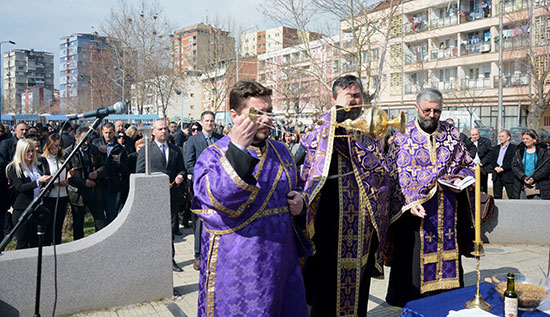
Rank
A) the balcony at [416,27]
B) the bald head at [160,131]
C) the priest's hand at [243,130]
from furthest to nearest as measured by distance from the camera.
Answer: the balcony at [416,27] < the bald head at [160,131] < the priest's hand at [243,130]

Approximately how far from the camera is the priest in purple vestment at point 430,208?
4.52 metres

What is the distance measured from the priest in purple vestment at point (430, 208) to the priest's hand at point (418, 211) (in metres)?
0.05

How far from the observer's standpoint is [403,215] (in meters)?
4.69

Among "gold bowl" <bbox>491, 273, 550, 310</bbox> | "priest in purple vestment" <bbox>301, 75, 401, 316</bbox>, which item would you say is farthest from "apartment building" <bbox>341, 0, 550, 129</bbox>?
"gold bowl" <bbox>491, 273, 550, 310</bbox>

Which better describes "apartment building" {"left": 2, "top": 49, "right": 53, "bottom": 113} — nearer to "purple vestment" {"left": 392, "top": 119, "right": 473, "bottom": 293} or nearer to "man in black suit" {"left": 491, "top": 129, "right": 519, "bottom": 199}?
"man in black suit" {"left": 491, "top": 129, "right": 519, "bottom": 199}

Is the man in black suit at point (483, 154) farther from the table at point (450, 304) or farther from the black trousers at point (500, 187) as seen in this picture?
the table at point (450, 304)

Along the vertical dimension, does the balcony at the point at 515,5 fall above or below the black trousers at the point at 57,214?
above

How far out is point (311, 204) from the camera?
362cm

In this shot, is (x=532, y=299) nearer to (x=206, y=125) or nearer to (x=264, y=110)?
(x=264, y=110)

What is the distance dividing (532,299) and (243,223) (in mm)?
1809

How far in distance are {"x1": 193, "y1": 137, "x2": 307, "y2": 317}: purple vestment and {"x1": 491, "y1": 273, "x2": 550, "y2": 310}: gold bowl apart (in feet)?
4.45

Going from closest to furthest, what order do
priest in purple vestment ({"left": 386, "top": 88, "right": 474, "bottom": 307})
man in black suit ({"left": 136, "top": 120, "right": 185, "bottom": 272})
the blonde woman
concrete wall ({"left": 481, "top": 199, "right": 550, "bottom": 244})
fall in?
priest in purple vestment ({"left": 386, "top": 88, "right": 474, "bottom": 307})
the blonde woman
man in black suit ({"left": 136, "top": 120, "right": 185, "bottom": 272})
concrete wall ({"left": 481, "top": 199, "right": 550, "bottom": 244})

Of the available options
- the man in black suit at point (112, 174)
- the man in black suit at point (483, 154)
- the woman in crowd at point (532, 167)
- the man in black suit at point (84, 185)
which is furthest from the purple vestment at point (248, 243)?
the man in black suit at point (483, 154)

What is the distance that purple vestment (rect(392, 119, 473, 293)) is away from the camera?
4570 mm
